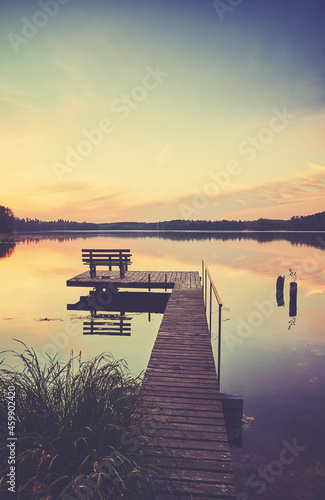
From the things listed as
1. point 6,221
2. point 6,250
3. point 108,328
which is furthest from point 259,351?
point 6,221

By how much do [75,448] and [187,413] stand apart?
2.23m

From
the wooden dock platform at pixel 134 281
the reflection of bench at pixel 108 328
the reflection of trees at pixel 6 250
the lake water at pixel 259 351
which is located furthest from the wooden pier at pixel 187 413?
the reflection of trees at pixel 6 250

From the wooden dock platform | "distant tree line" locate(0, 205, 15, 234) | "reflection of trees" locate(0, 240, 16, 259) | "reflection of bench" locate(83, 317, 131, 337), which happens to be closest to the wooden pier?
"reflection of bench" locate(83, 317, 131, 337)

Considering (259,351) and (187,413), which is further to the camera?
(259,351)

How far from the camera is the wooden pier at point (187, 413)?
344cm

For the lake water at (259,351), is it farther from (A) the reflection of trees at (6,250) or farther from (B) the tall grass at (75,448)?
(A) the reflection of trees at (6,250)

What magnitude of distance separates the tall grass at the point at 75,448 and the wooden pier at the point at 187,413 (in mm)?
318

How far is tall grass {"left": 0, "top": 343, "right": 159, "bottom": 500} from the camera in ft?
9.45

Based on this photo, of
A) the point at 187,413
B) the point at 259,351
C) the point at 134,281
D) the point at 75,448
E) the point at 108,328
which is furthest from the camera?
the point at 134,281

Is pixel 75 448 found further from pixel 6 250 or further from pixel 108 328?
pixel 6 250

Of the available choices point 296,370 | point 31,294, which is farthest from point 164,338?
point 31,294

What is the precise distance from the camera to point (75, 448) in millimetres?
2988

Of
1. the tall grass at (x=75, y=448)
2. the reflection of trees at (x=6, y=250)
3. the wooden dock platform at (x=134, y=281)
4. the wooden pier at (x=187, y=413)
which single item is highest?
the tall grass at (x=75, y=448)

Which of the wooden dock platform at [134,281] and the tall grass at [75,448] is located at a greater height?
the tall grass at [75,448]
